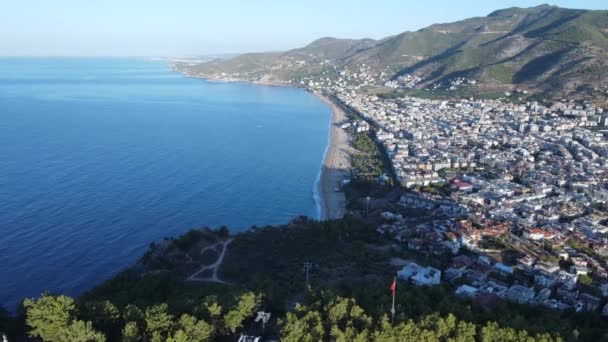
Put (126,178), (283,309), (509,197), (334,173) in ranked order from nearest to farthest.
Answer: (283,309), (509,197), (126,178), (334,173)

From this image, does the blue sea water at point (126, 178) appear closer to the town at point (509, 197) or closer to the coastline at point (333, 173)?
the coastline at point (333, 173)

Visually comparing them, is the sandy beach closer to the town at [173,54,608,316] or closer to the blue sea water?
the blue sea water

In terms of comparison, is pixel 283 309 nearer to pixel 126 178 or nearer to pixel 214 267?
pixel 214 267

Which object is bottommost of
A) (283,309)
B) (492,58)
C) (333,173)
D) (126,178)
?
(126,178)

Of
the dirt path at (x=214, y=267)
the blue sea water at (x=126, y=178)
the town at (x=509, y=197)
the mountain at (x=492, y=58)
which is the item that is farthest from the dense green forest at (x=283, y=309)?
the mountain at (x=492, y=58)

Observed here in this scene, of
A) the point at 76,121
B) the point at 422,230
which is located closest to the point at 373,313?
the point at 422,230

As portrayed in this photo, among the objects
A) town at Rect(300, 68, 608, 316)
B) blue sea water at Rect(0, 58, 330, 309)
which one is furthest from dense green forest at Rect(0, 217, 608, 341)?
blue sea water at Rect(0, 58, 330, 309)

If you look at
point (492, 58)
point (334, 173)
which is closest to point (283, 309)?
point (334, 173)
